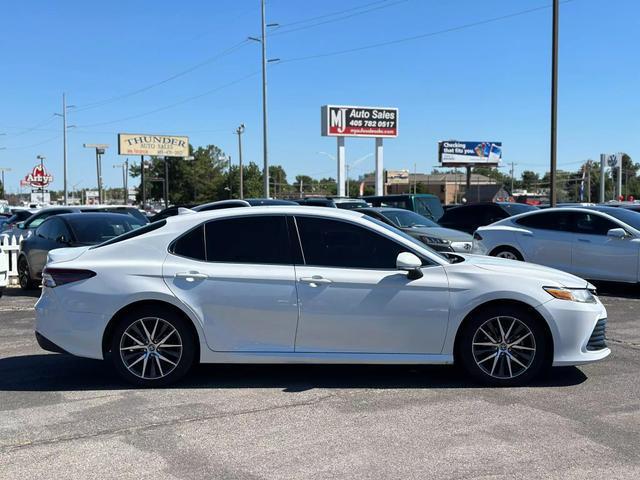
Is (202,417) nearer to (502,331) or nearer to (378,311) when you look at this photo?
(378,311)

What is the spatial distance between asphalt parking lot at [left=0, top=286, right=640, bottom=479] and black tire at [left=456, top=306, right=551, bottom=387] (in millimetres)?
154

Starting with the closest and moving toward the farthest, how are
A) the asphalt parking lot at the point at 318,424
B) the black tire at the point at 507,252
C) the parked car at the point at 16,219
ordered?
the asphalt parking lot at the point at 318,424, the black tire at the point at 507,252, the parked car at the point at 16,219

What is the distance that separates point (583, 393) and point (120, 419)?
371 centimetres

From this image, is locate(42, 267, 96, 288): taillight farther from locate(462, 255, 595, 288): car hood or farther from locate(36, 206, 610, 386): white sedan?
locate(462, 255, 595, 288): car hood

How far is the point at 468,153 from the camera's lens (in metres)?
75.1

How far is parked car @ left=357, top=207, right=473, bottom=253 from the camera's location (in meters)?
13.4

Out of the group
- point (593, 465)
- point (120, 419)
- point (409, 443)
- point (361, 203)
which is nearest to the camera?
point (593, 465)

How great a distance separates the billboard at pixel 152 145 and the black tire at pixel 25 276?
54.8 m

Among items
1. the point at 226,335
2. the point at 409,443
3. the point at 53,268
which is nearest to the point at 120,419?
the point at 226,335

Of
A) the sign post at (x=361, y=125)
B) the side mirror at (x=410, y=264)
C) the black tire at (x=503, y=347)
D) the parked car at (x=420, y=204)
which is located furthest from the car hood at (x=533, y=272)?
the sign post at (x=361, y=125)

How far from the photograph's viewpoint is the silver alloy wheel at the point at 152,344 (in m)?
5.68

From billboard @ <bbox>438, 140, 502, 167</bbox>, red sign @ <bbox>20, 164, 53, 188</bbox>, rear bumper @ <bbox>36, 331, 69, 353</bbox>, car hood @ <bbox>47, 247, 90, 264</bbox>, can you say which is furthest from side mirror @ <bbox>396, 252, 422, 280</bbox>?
billboard @ <bbox>438, 140, 502, 167</bbox>

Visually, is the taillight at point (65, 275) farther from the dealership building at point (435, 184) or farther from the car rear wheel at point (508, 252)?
the dealership building at point (435, 184)

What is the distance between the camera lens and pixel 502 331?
5.64 meters
